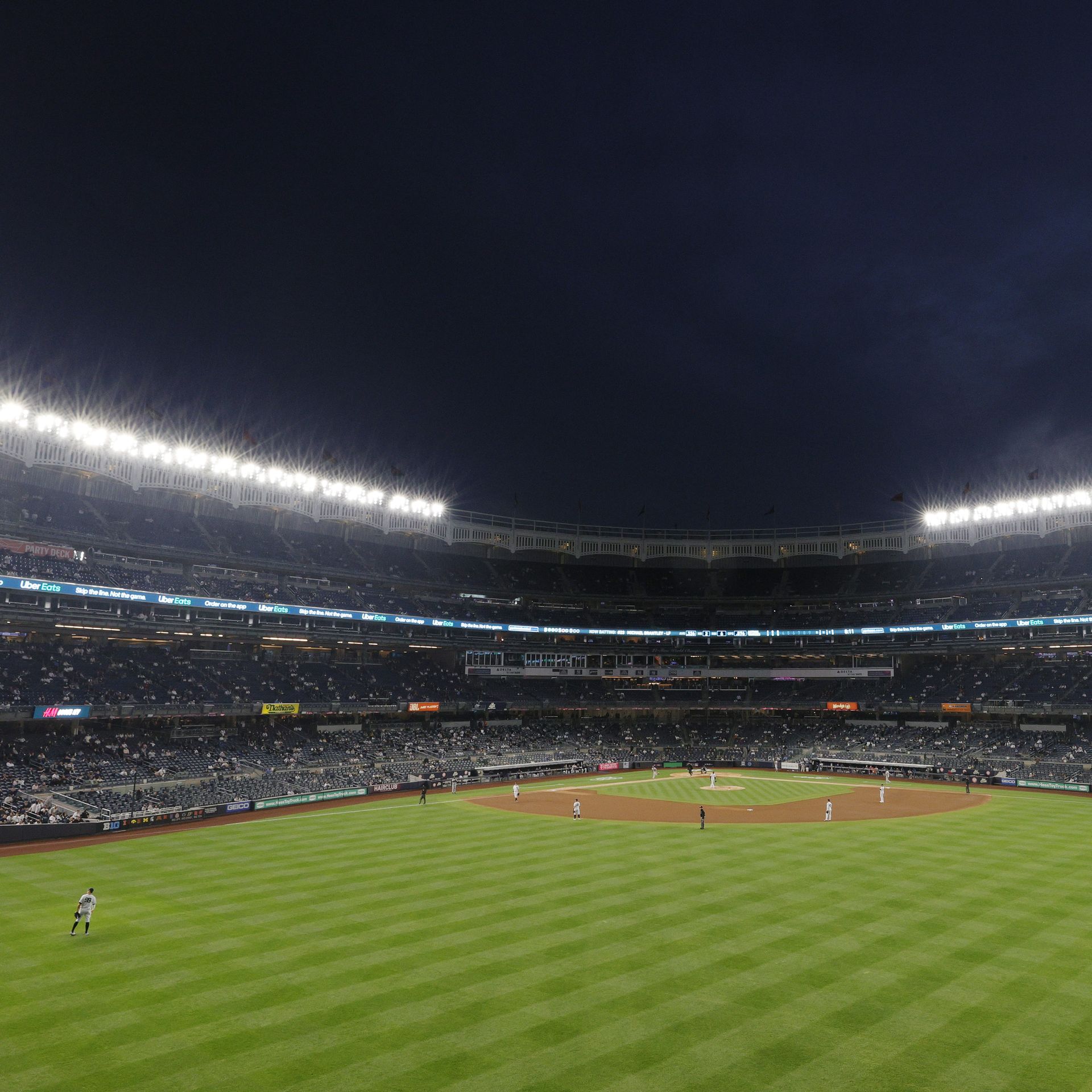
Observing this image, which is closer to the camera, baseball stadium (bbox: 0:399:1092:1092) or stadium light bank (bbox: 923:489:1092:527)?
baseball stadium (bbox: 0:399:1092:1092)

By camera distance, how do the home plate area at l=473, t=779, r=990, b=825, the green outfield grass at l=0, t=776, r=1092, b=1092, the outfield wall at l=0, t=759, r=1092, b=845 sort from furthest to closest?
the home plate area at l=473, t=779, r=990, b=825 → the outfield wall at l=0, t=759, r=1092, b=845 → the green outfield grass at l=0, t=776, r=1092, b=1092

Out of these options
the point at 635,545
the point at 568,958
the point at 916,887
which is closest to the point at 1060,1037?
the point at 568,958

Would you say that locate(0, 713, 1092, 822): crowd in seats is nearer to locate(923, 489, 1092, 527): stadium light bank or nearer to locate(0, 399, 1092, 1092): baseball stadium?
locate(0, 399, 1092, 1092): baseball stadium

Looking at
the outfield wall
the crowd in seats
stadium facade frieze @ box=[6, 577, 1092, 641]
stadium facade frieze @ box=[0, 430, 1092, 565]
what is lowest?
the outfield wall

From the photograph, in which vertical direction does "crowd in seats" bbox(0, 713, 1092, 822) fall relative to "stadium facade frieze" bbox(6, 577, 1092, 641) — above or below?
below

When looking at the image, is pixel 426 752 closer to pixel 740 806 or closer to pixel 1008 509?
pixel 740 806

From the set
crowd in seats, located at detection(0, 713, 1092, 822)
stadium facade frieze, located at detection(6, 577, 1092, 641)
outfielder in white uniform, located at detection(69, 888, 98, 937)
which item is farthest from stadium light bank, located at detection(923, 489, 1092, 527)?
outfielder in white uniform, located at detection(69, 888, 98, 937)

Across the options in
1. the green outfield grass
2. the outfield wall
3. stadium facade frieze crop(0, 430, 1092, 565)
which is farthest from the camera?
stadium facade frieze crop(0, 430, 1092, 565)
